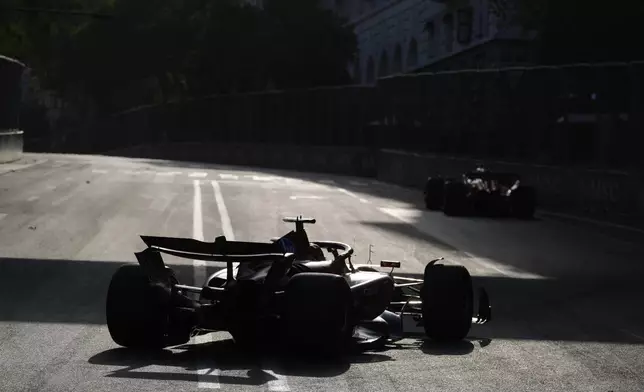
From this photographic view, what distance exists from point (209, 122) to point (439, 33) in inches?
514

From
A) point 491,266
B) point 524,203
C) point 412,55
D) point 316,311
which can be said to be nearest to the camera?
point 316,311

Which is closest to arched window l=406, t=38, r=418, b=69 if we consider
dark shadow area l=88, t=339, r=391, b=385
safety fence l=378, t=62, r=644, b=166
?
safety fence l=378, t=62, r=644, b=166

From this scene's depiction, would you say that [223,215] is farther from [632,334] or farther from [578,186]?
[632,334]

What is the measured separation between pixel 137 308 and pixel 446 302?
2406 mm

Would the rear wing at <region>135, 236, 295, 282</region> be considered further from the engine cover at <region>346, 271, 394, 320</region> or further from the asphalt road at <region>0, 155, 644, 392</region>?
the engine cover at <region>346, 271, 394, 320</region>

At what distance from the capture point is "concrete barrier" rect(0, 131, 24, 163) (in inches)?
1590

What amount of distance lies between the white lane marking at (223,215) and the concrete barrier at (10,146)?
32.3 feet

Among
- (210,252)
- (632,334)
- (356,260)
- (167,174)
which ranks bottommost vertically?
(167,174)

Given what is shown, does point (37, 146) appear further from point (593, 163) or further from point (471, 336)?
point (471, 336)

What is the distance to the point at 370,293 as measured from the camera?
33.1ft

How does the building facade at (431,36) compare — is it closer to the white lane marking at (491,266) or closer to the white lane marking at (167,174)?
the white lane marking at (167,174)

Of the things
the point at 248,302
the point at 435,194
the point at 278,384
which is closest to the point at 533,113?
the point at 435,194

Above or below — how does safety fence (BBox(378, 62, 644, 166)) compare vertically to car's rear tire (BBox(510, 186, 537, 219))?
above

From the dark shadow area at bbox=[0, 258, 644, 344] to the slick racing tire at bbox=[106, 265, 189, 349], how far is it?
0.57 m
